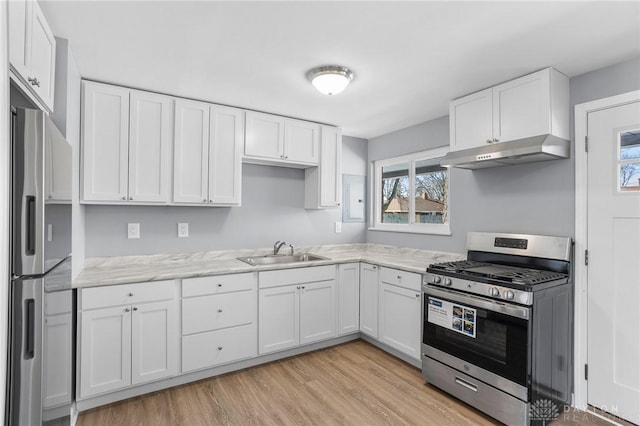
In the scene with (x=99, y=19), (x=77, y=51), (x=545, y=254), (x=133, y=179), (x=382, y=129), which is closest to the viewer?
(x=99, y=19)

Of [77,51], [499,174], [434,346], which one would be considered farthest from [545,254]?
[77,51]

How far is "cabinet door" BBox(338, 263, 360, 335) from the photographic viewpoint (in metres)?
3.38

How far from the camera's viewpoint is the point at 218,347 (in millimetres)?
2703

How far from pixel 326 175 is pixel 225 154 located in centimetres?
113

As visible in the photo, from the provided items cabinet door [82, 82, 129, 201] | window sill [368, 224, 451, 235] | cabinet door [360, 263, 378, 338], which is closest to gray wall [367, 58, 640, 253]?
window sill [368, 224, 451, 235]

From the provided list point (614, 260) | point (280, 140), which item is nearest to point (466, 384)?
point (614, 260)

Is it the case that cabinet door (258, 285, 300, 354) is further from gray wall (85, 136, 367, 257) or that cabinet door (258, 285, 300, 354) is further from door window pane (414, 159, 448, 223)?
door window pane (414, 159, 448, 223)

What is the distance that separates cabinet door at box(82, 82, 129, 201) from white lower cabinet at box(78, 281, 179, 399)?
2.53ft

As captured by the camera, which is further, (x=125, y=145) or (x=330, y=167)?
(x=330, y=167)

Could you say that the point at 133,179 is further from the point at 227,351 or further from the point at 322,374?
the point at 322,374

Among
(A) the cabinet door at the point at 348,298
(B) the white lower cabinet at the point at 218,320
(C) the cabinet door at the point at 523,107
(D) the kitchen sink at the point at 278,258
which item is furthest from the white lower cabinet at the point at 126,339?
(C) the cabinet door at the point at 523,107

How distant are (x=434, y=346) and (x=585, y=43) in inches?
87.1

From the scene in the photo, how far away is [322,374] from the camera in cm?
280

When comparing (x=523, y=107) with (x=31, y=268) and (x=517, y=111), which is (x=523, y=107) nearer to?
(x=517, y=111)
